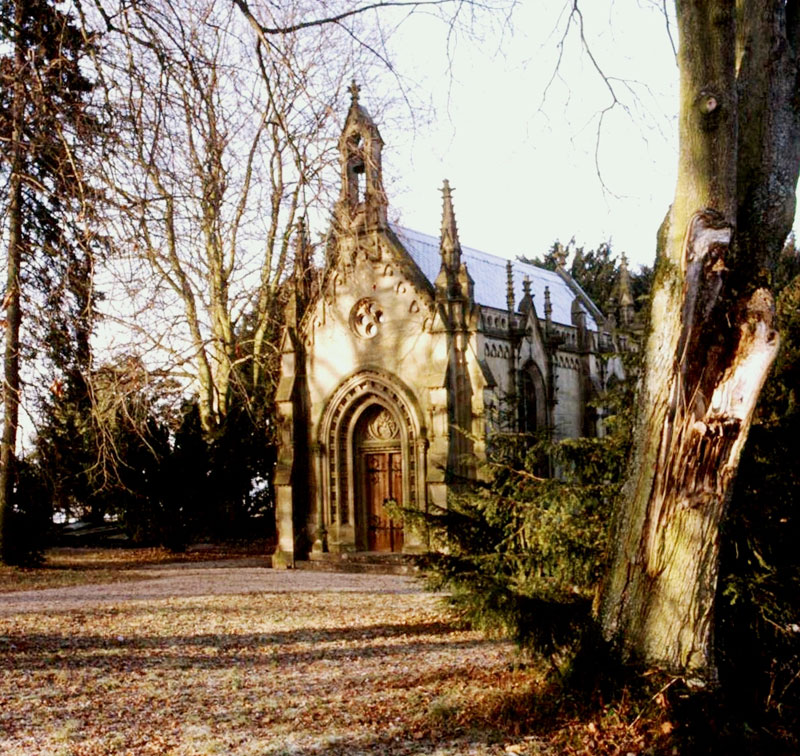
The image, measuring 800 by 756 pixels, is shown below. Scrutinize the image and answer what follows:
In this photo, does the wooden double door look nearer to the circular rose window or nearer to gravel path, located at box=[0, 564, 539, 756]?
the circular rose window

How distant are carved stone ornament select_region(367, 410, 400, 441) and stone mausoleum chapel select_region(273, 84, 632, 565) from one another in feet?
0.09

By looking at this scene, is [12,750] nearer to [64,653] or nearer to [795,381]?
[64,653]

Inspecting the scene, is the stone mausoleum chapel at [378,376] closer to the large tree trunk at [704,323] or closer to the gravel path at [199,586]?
the gravel path at [199,586]

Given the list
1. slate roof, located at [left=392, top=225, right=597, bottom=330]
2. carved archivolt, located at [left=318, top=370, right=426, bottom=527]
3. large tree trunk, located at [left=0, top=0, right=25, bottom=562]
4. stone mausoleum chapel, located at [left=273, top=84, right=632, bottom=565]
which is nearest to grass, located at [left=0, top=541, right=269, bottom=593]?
large tree trunk, located at [left=0, top=0, right=25, bottom=562]

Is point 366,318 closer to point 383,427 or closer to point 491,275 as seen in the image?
point 383,427

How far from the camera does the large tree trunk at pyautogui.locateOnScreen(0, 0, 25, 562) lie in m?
8.08

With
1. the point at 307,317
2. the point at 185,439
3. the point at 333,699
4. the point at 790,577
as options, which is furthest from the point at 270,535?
the point at 790,577

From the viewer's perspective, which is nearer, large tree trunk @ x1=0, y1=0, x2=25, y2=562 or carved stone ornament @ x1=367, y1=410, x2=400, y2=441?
large tree trunk @ x1=0, y1=0, x2=25, y2=562

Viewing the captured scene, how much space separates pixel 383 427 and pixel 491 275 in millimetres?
6848

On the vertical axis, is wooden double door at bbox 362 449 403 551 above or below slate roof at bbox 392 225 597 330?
below

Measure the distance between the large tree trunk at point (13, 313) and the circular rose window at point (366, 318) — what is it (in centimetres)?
733

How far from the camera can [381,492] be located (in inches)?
882

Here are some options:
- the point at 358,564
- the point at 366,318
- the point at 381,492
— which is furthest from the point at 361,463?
the point at 366,318

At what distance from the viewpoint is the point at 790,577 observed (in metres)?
7.36
